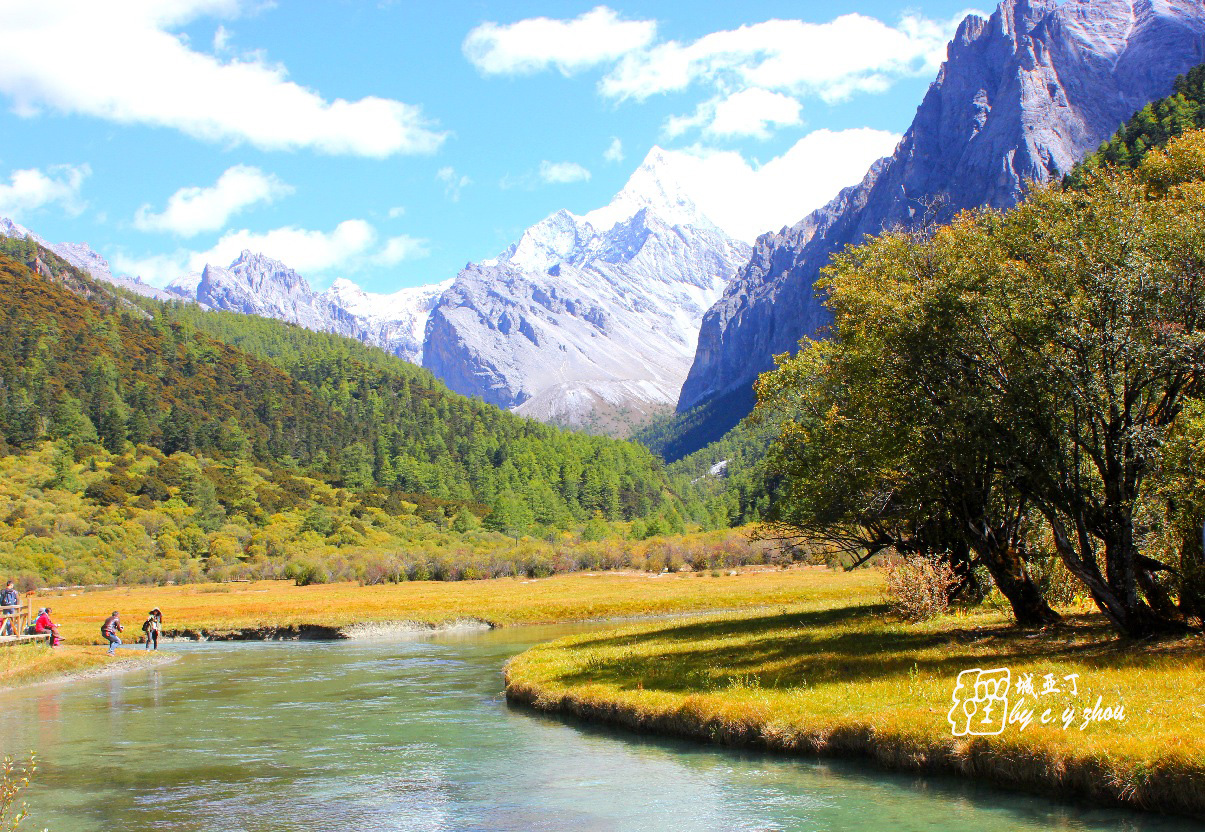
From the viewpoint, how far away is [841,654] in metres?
32.2

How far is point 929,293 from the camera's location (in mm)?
29469

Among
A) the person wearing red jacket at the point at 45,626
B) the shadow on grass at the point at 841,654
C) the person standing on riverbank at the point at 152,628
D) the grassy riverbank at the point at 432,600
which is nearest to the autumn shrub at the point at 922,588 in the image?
the shadow on grass at the point at 841,654

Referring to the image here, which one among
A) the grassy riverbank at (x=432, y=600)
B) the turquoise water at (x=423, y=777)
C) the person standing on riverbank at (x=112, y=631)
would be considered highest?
the person standing on riverbank at (x=112, y=631)

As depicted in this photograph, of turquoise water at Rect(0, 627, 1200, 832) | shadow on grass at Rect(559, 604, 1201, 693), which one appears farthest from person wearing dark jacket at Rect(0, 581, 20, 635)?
shadow on grass at Rect(559, 604, 1201, 693)

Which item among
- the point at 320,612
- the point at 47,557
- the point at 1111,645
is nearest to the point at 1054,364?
the point at 1111,645

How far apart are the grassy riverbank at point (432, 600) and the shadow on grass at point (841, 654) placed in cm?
3615

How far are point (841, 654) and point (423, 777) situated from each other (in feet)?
51.8

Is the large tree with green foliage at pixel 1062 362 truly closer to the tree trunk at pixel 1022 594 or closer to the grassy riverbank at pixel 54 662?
the tree trunk at pixel 1022 594

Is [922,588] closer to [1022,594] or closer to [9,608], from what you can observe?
[1022,594]

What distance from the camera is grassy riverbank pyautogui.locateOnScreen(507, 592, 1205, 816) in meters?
17.7

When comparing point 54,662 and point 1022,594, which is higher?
point 1022,594

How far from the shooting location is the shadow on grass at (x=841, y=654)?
27.0 m

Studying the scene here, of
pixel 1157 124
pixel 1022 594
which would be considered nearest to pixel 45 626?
pixel 1022 594

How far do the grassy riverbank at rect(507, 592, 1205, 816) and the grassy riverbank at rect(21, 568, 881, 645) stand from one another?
1490 inches
